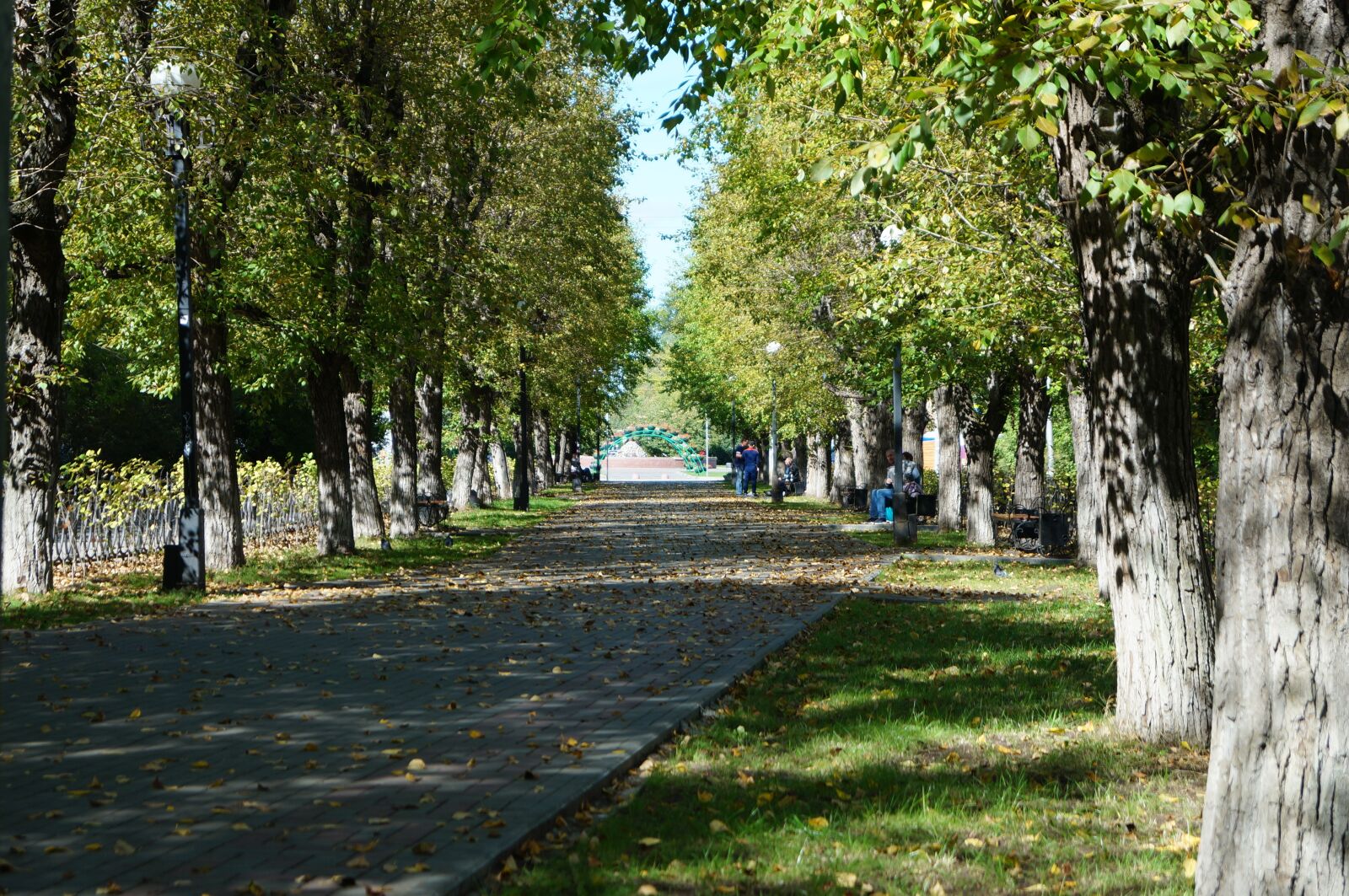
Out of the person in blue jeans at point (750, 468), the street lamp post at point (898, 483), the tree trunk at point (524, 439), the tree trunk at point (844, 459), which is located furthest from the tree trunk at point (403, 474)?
the person in blue jeans at point (750, 468)

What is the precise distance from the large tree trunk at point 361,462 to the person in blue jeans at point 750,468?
1063 inches

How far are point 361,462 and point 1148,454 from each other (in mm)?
19369

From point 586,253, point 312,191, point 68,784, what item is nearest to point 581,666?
point 68,784

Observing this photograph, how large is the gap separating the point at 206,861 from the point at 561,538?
77.0 feet

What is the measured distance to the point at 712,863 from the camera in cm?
546

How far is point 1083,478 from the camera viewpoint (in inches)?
762

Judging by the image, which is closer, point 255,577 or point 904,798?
point 904,798

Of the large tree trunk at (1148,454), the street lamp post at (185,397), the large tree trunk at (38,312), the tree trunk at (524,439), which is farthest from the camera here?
the tree trunk at (524,439)

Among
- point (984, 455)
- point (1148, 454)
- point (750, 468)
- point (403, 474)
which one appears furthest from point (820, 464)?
point (1148, 454)

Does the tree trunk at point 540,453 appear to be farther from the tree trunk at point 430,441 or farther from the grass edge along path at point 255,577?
the grass edge along path at point 255,577

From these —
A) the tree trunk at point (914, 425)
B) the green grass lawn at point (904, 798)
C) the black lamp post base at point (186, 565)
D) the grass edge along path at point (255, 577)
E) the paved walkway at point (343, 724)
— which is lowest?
the green grass lawn at point (904, 798)

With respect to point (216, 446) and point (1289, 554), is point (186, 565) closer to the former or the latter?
point (216, 446)

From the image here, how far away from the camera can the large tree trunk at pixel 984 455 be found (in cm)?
2489

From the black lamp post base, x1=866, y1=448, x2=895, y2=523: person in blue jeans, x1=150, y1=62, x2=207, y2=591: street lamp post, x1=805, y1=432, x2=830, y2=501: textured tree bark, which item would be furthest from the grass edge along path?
x1=805, y1=432, x2=830, y2=501: textured tree bark
